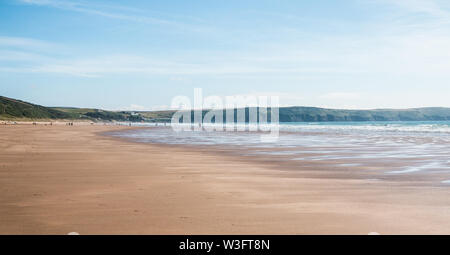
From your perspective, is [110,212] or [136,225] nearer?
[136,225]

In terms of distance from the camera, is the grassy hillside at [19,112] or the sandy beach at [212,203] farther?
the grassy hillside at [19,112]

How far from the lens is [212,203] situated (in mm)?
7578

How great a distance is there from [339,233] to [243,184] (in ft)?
14.5

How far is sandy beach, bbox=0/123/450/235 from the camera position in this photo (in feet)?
19.3

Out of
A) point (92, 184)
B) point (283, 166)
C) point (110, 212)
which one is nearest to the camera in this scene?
point (110, 212)

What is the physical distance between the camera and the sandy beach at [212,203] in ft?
19.3

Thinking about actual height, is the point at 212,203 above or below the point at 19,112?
below

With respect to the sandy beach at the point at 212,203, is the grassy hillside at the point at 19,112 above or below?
above

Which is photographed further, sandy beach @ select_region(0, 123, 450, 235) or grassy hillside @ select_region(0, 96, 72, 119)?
grassy hillside @ select_region(0, 96, 72, 119)

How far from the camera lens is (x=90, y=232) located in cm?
559

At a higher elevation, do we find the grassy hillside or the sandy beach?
the grassy hillside

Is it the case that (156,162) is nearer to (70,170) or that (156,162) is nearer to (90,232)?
(70,170)

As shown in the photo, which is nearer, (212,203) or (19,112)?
(212,203)
